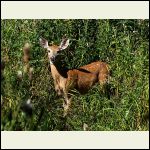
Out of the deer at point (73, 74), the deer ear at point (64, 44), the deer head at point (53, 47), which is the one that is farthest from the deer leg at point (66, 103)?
the deer ear at point (64, 44)

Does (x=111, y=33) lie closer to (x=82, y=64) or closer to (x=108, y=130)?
(x=82, y=64)

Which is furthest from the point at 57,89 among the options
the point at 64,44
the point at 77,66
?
the point at 77,66

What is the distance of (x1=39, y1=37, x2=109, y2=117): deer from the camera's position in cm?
905

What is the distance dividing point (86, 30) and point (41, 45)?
2.71ft

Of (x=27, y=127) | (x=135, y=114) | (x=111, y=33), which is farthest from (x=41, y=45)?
(x=27, y=127)

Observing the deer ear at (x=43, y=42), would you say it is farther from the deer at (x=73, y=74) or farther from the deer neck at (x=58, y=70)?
the deer neck at (x=58, y=70)

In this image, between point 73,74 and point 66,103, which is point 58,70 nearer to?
point 73,74

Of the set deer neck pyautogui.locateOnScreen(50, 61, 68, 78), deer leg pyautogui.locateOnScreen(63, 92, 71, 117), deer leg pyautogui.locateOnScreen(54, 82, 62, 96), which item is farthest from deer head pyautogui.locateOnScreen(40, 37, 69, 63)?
deer leg pyautogui.locateOnScreen(63, 92, 71, 117)

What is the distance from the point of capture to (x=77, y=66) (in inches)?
384

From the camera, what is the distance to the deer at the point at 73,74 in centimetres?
905

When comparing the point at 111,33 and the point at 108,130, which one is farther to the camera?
the point at 111,33

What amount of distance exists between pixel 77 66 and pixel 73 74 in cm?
26

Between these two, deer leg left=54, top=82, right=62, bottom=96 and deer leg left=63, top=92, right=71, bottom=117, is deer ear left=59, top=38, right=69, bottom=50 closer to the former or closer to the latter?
deer leg left=54, top=82, right=62, bottom=96

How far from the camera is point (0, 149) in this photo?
5.97 metres
